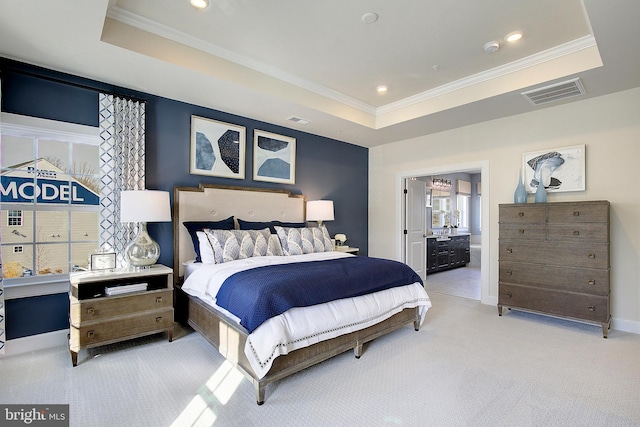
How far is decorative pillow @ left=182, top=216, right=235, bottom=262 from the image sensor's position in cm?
351

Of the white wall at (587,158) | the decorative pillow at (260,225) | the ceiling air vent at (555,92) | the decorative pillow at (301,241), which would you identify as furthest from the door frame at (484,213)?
the decorative pillow at (260,225)

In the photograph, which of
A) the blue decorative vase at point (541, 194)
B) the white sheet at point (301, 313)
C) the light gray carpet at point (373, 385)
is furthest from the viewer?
the blue decorative vase at point (541, 194)

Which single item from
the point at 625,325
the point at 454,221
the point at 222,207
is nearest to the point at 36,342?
the point at 222,207

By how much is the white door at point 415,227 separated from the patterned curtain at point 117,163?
14.1ft

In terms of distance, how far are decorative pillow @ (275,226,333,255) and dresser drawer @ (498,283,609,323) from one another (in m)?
Answer: 2.33

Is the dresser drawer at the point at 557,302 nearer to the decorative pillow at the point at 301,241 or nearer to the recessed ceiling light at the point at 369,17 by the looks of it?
the decorative pillow at the point at 301,241

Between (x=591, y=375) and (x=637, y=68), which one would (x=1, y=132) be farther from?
(x=637, y=68)

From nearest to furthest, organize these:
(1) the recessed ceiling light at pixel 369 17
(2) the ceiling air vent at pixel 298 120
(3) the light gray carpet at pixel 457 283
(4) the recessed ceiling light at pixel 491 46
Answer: (1) the recessed ceiling light at pixel 369 17
(4) the recessed ceiling light at pixel 491 46
(2) the ceiling air vent at pixel 298 120
(3) the light gray carpet at pixel 457 283

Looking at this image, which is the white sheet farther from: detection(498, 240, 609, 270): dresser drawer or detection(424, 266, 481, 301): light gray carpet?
detection(424, 266, 481, 301): light gray carpet

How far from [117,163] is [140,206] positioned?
621 mm

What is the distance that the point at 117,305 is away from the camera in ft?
9.15

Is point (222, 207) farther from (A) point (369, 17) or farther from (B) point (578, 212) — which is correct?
(B) point (578, 212)

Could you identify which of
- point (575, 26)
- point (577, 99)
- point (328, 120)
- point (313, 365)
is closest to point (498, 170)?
point (577, 99)

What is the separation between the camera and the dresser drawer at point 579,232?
3.33m
